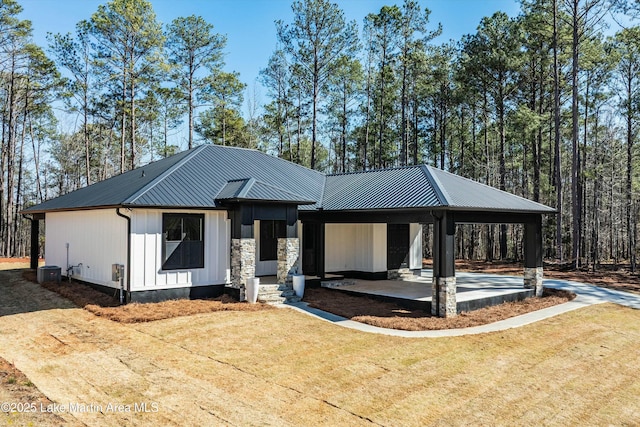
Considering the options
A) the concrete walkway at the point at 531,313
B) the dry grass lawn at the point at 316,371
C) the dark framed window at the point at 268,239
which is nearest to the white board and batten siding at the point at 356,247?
the dark framed window at the point at 268,239

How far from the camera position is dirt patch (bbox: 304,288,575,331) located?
10.3 m

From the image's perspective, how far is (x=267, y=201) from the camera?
40.4ft

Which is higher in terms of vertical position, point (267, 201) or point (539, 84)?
point (539, 84)

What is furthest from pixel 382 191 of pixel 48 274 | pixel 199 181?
pixel 48 274

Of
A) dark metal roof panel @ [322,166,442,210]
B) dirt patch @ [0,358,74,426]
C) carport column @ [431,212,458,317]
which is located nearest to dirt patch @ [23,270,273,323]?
dirt patch @ [0,358,74,426]

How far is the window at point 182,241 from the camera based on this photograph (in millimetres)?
11734

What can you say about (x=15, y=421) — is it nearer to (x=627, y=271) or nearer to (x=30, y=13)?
(x=627, y=271)

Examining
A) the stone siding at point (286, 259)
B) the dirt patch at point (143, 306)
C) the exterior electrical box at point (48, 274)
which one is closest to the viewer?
the dirt patch at point (143, 306)

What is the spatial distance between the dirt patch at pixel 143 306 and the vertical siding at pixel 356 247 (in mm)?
5027

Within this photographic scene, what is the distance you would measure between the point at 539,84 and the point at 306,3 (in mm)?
14788

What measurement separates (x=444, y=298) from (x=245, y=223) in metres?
5.62

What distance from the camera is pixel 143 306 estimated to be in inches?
431

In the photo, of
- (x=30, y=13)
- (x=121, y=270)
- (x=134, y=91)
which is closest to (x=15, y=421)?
(x=121, y=270)

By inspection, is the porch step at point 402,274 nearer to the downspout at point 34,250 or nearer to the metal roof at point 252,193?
the metal roof at point 252,193
